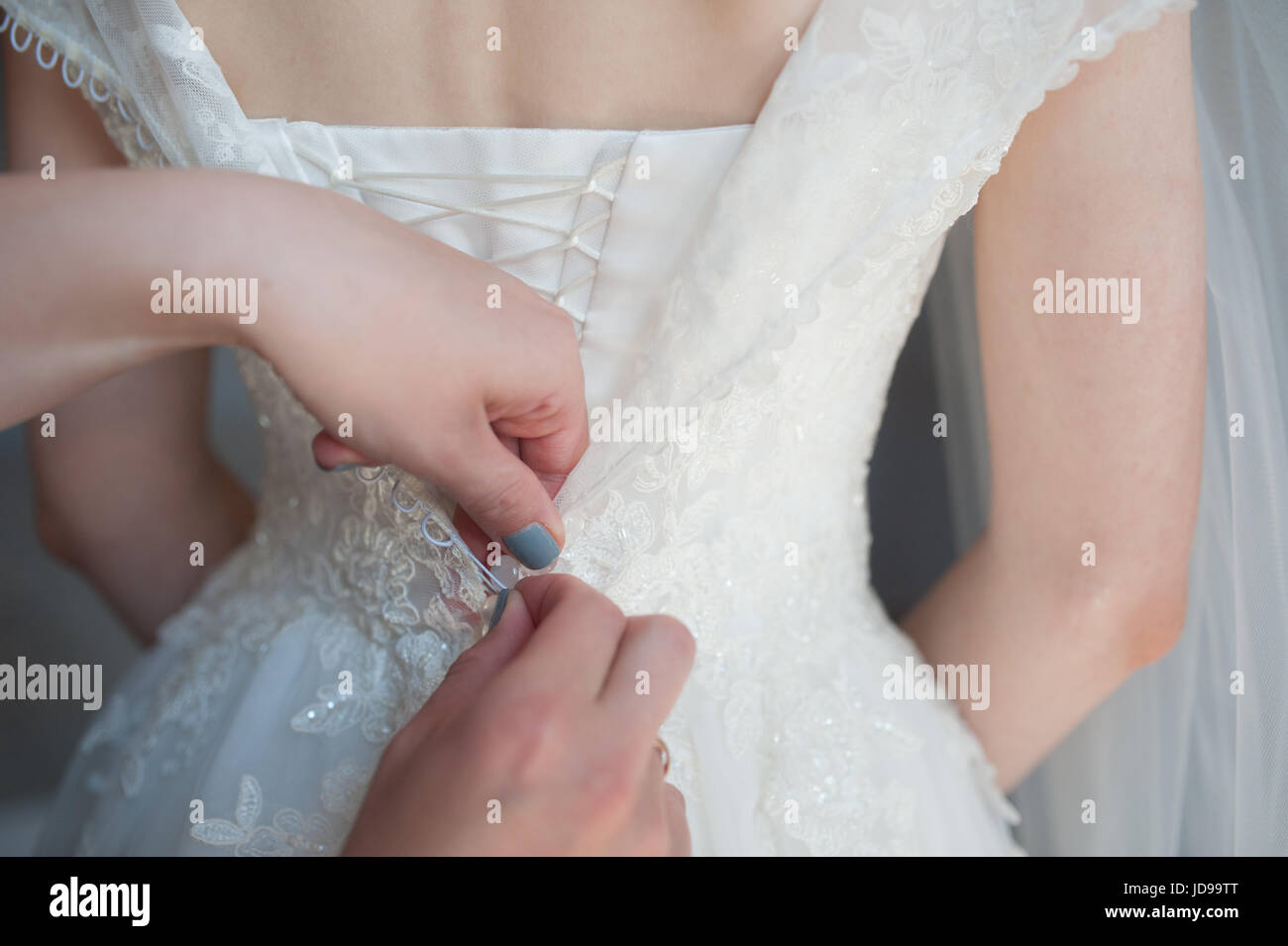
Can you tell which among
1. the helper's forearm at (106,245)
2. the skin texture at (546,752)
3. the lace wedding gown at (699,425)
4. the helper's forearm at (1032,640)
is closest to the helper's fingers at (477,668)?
the skin texture at (546,752)

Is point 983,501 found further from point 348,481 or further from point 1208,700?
point 348,481

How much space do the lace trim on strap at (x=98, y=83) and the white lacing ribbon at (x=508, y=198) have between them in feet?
0.42

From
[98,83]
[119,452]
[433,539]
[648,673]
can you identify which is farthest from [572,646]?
[119,452]

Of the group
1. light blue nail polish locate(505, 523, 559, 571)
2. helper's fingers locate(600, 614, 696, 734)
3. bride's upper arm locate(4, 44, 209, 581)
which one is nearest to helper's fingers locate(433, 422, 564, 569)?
light blue nail polish locate(505, 523, 559, 571)

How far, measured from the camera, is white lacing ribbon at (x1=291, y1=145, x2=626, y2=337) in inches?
23.8

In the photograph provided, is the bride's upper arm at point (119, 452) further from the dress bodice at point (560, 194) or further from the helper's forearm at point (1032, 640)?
the helper's forearm at point (1032, 640)

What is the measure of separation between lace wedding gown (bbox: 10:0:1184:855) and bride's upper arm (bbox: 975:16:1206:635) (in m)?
0.05

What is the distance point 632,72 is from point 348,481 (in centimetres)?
34

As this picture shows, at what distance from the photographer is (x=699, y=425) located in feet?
2.04

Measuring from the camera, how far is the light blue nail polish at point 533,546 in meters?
0.56

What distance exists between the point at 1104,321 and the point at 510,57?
0.43 m

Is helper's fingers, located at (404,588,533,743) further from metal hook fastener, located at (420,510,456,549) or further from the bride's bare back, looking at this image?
the bride's bare back
